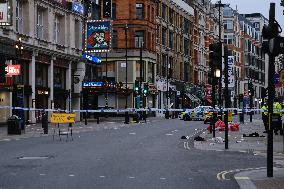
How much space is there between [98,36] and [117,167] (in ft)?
134

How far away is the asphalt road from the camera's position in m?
12.0

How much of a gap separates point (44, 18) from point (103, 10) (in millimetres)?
16327

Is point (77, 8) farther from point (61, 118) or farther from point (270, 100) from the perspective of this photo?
point (270, 100)

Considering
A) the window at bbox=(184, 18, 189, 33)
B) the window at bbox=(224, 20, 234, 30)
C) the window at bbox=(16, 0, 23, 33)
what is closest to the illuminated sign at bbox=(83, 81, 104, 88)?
the window at bbox=(16, 0, 23, 33)

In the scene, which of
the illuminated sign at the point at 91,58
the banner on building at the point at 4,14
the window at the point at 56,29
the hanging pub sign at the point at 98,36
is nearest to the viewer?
the banner on building at the point at 4,14

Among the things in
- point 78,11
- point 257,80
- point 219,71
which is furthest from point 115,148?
point 257,80

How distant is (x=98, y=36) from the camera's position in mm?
55125

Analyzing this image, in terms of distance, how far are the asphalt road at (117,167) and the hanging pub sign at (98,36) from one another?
32.5 meters

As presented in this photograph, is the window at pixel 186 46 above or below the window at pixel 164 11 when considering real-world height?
below

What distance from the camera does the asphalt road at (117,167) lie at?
12.0 metres

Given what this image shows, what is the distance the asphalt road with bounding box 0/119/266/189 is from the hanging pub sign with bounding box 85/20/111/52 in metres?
32.5

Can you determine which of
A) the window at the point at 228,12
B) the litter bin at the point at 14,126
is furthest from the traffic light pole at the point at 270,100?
the window at the point at 228,12

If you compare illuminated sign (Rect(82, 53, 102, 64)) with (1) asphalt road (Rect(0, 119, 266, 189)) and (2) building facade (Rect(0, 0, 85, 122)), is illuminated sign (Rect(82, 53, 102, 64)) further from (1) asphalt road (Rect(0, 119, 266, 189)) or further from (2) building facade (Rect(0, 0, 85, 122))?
(1) asphalt road (Rect(0, 119, 266, 189))

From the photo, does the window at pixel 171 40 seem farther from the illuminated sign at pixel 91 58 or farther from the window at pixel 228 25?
the window at pixel 228 25
